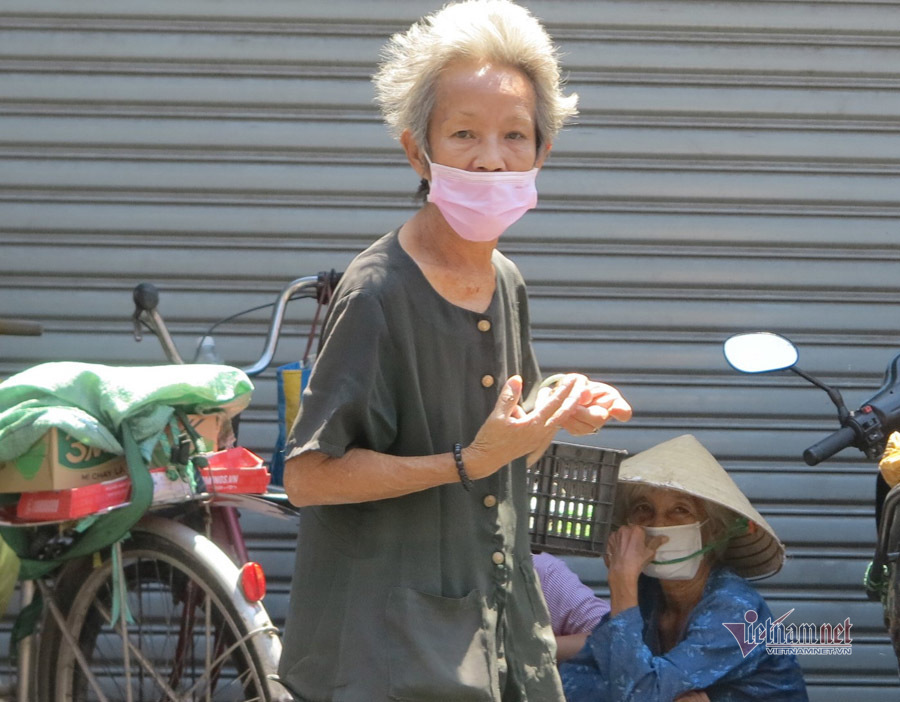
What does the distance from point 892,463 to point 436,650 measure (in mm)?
1520

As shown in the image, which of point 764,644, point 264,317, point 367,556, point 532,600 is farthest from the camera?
point 264,317

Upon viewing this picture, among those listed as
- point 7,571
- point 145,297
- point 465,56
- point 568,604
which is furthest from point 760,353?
point 7,571

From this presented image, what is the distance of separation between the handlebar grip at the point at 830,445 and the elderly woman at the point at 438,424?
1242 mm

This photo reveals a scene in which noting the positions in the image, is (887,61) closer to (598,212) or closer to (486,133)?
(598,212)

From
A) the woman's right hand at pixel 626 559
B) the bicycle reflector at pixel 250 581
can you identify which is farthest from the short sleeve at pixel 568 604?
the bicycle reflector at pixel 250 581

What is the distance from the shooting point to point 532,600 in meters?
2.41

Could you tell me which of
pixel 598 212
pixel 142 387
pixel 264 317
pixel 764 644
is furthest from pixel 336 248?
pixel 764 644

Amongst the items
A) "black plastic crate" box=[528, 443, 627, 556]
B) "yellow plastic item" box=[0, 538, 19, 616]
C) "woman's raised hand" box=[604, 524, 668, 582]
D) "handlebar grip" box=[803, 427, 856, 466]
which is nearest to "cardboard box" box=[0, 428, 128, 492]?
"yellow plastic item" box=[0, 538, 19, 616]

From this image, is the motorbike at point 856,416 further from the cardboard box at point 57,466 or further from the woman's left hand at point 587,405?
the cardboard box at point 57,466

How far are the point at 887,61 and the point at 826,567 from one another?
1.96 m

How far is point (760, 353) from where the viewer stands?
11.4 ft

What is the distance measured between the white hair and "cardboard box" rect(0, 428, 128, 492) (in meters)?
1.29

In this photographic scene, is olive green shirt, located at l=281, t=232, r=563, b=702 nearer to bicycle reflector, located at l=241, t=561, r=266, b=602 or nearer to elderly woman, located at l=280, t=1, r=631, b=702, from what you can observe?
elderly woman, located at l=280, t=1, r=631, b=702

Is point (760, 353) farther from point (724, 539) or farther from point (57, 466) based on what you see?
point (57, 466)
